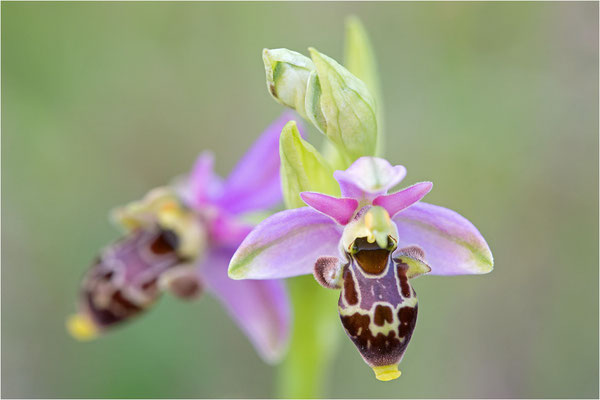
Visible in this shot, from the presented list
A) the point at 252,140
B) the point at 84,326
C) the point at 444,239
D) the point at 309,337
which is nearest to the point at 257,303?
the point at 309,337

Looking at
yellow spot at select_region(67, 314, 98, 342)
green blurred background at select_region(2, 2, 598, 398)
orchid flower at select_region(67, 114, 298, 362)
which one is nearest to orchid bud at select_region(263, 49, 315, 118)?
orchid flower at select_region(67, 114, 298, 362)

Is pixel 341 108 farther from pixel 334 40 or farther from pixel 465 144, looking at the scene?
pixel 334 40

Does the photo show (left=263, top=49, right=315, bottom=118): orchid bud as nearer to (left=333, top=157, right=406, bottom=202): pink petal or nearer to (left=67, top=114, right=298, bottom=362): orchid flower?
(left=333, top=157, right=406, bottom=202): pink petal

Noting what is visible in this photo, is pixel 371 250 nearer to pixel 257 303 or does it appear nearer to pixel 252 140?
pixel 257 303

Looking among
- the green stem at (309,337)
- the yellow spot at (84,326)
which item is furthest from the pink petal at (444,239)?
the yellow spot at (84,326)

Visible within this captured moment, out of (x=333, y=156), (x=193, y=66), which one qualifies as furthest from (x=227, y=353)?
(x=333, y=156)
